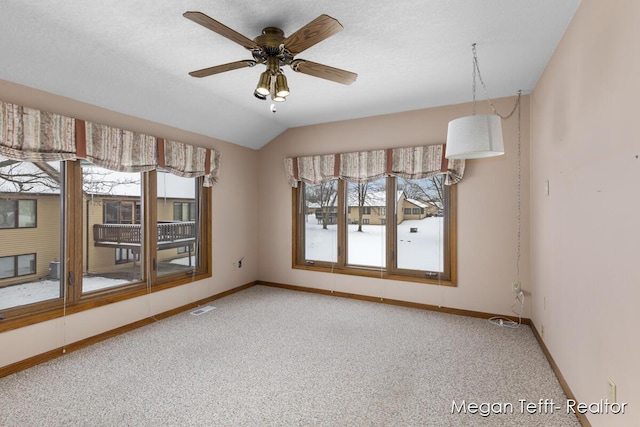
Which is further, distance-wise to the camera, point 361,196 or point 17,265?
Answer: point 361,196

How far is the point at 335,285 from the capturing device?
185 inches

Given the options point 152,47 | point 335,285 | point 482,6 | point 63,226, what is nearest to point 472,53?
point 482,6

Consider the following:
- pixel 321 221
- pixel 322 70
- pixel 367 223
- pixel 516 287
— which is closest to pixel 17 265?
pixel 322 70

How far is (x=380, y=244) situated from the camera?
14.6 feet

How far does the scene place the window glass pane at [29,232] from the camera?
262 cm

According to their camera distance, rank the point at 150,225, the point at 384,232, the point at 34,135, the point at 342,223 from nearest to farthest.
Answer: the point at 34,135 < the point at 150,225 < the point at 384,232 < the point at 342,223

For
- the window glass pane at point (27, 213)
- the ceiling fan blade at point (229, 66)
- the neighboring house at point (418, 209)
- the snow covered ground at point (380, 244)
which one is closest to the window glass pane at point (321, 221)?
the snow covered ground at point (380, 244)

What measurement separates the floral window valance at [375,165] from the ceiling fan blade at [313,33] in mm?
2362

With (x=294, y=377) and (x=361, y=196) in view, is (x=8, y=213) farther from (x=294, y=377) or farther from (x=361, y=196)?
(x=361, y=196)

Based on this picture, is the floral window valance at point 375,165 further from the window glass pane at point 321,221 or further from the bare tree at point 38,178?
the bare tree at point 38,178

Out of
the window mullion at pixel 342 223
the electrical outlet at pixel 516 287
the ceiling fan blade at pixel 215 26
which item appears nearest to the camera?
the ceiling fan blade at pixel 215 26

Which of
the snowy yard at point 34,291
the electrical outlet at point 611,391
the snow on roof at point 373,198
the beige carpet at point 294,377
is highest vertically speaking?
the snow on roof at point 373,198

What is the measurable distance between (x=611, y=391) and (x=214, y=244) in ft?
13.7

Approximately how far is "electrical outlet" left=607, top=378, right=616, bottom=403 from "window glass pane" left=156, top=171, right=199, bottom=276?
4023 millimetres
